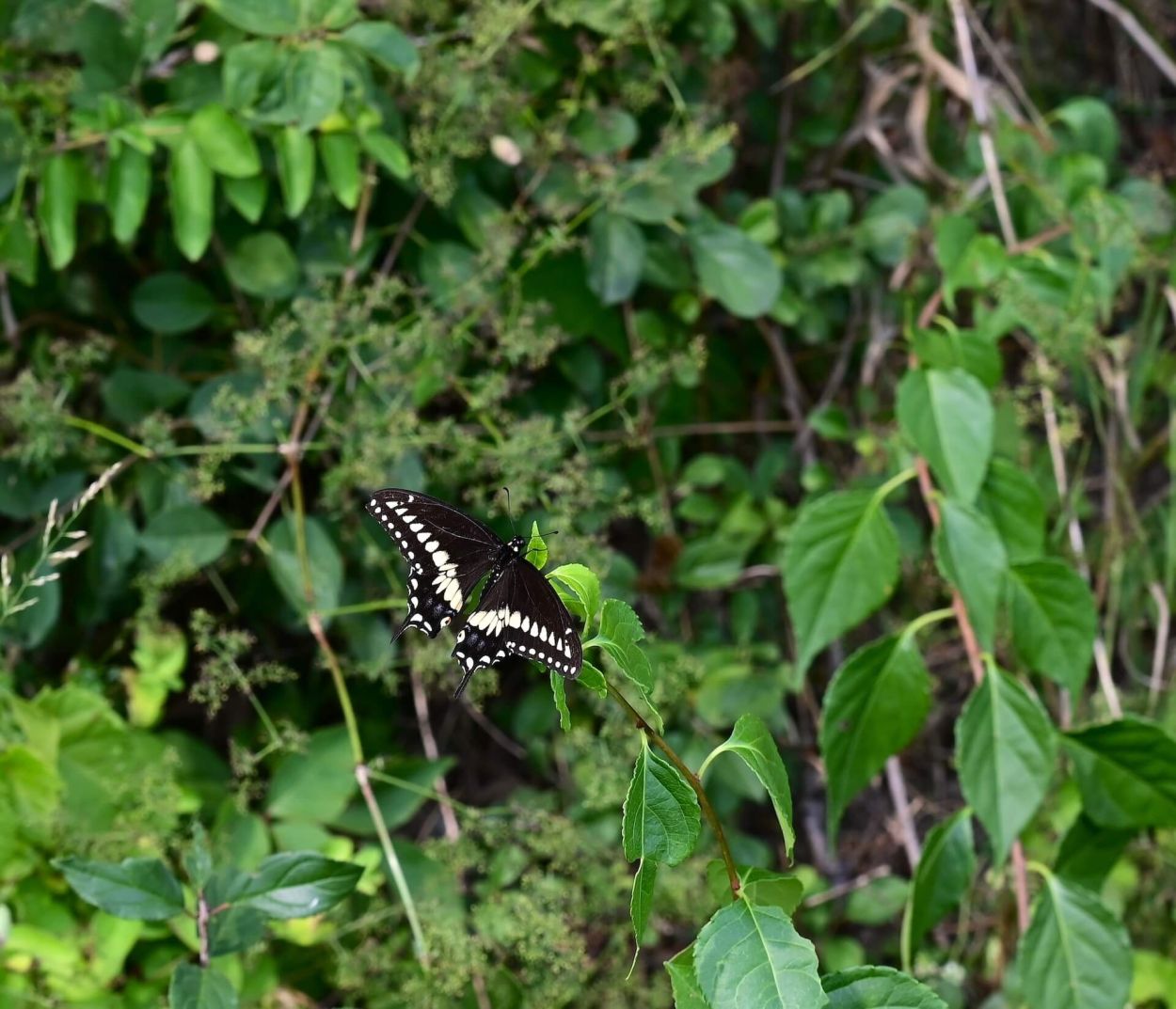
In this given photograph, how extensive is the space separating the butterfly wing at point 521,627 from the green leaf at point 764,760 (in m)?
0.12

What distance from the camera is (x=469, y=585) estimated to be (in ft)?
3.78

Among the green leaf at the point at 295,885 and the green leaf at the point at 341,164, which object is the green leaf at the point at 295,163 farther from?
the green leaf at the point at 295,885

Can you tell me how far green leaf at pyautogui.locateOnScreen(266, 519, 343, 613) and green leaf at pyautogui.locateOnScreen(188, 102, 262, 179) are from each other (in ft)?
1.37

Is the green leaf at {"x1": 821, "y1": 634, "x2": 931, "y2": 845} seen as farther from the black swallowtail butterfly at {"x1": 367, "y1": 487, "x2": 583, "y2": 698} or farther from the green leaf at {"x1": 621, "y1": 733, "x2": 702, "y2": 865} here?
the green leaf at {"x1": 621, "y1": 733, "x2": 702, "y2": 865}

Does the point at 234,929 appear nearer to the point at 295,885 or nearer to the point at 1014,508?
the point at 295,885

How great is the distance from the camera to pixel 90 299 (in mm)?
1761

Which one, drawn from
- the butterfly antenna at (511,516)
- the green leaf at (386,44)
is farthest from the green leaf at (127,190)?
the butterfly antenna at (511,516)

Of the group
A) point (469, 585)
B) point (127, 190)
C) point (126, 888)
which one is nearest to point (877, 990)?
point (469, 585)

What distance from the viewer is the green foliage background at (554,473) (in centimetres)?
142

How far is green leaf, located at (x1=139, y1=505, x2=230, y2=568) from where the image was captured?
1.53 metres

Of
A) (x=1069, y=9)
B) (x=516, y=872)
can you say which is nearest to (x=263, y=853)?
(x=516, y=872)

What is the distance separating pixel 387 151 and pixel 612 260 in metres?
0.32

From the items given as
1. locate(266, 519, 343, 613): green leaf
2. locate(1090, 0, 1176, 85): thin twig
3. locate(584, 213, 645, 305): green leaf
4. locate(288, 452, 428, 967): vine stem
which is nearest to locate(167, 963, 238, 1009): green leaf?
locate(288, 452, 428, 967): vine stem

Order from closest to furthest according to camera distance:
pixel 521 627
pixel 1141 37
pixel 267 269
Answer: pixel 521 627 < pixel 267 269 < pixel 1141 37
